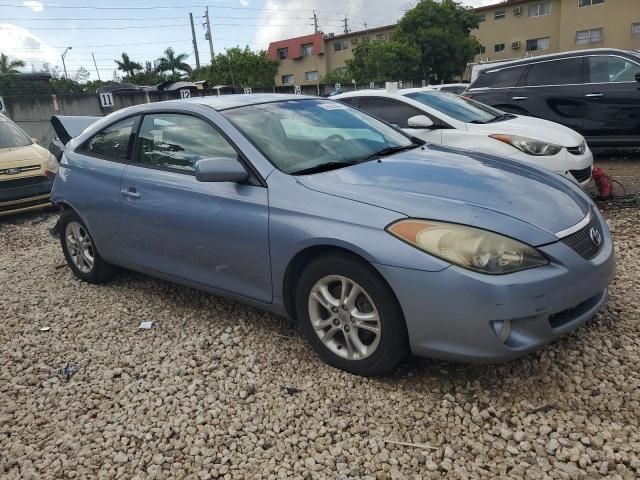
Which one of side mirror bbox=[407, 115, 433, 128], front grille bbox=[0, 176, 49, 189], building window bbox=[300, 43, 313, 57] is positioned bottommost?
front grille bbox=[0, 176, 49, 189]

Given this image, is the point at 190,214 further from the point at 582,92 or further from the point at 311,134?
the point at 582,92

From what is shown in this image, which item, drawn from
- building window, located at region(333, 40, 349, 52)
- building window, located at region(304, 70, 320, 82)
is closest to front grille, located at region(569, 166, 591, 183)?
building window, located at region(304, 70, 320, 82)

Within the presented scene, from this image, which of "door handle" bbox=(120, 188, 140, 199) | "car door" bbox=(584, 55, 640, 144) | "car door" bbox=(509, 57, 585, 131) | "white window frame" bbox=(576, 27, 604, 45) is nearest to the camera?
"door handle" bbox=(120, 188, 140, 199)

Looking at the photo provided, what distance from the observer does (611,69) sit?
792 centimetres

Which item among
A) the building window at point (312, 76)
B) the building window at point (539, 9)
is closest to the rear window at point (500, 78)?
the building window at point (539, 9)

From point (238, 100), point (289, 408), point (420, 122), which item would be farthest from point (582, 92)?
point (289, 408)

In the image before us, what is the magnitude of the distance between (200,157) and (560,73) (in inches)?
273

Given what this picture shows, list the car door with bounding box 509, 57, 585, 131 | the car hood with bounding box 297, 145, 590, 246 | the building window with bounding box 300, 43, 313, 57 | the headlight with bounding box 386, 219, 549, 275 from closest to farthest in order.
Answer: the headlight with bounding box 386, 219, 549, 275 < the car hood with bounding box 297, 145, 590, 246 < the car door with bounding box 509, 57, 585, 131 < the building window with bounding box 300, 43, 313, 57

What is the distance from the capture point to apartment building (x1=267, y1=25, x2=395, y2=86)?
59.6m

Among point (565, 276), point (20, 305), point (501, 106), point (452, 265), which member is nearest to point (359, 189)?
point (452, 265)

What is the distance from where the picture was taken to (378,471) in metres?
2.27

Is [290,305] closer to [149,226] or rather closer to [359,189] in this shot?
[359,189]

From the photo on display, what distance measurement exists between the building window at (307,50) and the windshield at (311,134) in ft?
198

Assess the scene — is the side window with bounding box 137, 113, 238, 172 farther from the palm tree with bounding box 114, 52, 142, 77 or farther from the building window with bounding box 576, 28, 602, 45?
the palm tree with bounding box 114, 52, 142, 77
